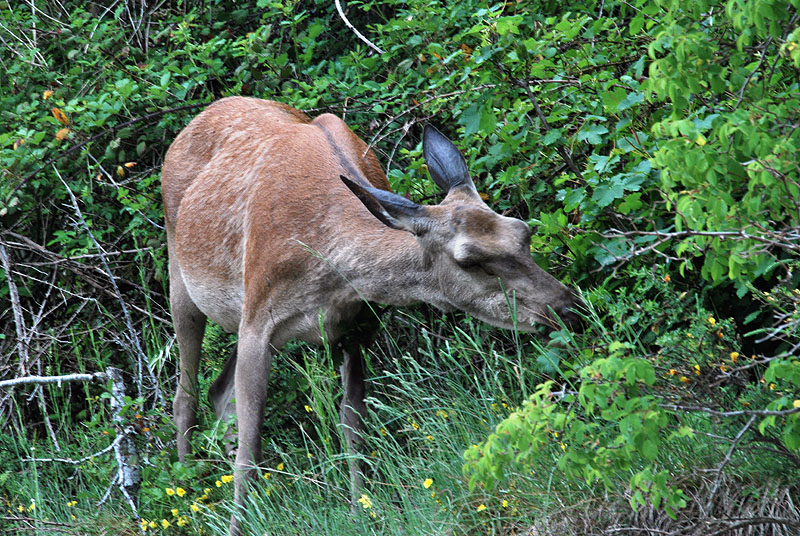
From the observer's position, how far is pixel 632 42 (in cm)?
588

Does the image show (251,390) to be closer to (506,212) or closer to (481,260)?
(481,260)

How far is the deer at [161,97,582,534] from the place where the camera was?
511cm

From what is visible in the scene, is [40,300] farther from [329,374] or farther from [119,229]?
[329,374]

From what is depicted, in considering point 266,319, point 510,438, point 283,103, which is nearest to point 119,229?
point 283,103

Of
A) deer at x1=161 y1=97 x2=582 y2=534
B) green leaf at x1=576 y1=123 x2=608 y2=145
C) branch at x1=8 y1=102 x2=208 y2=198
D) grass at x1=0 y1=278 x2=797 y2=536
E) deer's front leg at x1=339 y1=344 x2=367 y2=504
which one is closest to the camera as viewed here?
grass at x1=0 y1=278 x2=797 y2=536

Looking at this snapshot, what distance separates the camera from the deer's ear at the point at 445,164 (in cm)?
554

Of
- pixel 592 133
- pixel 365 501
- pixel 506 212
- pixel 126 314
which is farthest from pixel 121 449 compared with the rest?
pixel 592 133

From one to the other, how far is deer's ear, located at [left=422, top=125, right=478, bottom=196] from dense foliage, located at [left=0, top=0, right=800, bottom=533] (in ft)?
0.59

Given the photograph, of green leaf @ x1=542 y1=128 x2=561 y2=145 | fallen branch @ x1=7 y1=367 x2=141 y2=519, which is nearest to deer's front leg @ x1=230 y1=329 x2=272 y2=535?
fallen branch @ x1=7 y1=367 x2=141 y2=519

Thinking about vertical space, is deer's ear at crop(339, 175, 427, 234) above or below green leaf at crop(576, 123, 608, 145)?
below

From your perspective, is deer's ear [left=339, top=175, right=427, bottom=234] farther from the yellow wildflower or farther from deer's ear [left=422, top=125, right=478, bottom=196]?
the yellow wildflower

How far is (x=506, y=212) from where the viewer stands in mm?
6273

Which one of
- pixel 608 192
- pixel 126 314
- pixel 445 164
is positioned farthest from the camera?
pixel 126 314

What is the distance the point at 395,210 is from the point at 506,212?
125cm
